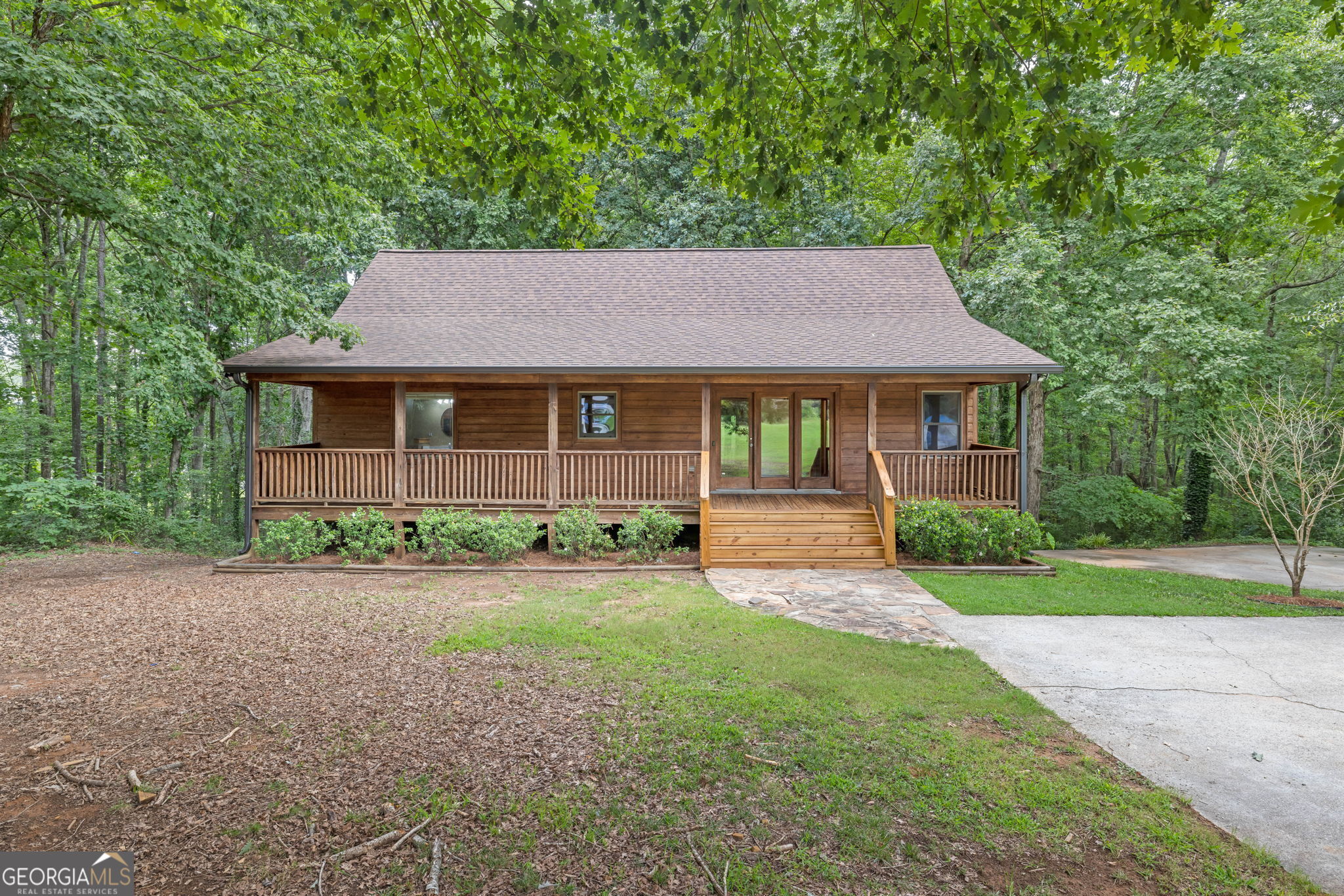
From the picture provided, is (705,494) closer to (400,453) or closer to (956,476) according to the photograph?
(956,476)

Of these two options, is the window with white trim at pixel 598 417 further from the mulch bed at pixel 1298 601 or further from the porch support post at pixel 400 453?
the mulch bed at pixel 1298 601

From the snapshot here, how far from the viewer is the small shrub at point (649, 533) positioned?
9.71 meters

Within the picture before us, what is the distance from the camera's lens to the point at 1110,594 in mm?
8039

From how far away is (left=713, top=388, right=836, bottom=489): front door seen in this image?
12.4 metres

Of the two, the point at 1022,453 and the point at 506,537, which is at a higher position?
the point at 1022,453

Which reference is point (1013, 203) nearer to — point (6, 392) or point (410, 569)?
point (410, 569)

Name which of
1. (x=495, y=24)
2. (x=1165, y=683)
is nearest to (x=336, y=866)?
(x=495, y=24)

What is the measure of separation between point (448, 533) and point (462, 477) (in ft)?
3.46

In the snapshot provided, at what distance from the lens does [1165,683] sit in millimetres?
5059

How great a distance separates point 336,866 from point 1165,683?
592 centimetres

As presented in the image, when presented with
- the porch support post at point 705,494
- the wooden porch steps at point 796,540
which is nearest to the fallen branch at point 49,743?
the porch support post at point 705,494

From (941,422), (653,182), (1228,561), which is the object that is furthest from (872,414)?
(653,182)

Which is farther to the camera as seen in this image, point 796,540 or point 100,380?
point 100,380

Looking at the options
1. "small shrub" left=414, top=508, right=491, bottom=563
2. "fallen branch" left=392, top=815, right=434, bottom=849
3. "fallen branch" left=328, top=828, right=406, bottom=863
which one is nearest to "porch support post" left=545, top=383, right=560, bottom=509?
"small shrub" left=414, top=508, right=491, bottom=563
